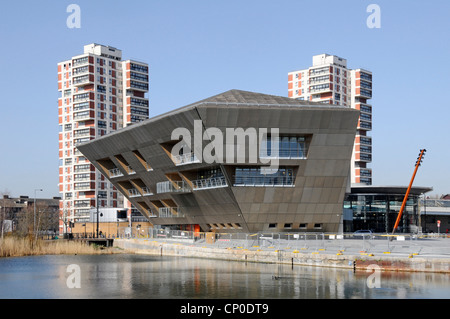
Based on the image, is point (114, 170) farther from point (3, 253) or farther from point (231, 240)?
point (231, 240)

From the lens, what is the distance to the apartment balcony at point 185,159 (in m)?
61.5

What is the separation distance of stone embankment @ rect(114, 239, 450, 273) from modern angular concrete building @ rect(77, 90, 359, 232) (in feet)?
19.5

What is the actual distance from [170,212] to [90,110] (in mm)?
74020

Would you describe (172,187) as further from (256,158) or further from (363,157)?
(363,157)

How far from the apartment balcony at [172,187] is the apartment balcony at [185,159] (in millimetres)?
2833

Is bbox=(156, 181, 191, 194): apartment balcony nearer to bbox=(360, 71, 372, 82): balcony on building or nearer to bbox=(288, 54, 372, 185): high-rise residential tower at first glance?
bbox=(288, 54, 372, 185): high-rise residential tower

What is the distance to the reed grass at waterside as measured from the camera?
203ft

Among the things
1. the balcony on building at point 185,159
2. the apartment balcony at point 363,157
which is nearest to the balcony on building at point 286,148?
the balcony on building at point 185,159

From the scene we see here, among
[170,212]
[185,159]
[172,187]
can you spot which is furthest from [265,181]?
[170,212]

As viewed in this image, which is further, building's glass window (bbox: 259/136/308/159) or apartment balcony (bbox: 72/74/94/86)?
apartment balcony (bbox: 72/74/94/86)

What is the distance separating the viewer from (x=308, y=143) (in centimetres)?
5831

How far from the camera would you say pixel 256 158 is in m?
57.7

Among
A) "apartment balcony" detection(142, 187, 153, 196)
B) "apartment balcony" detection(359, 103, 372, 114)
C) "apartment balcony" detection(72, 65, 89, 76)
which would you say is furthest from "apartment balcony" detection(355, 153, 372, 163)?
"apartment balcony" detection(142, 187, 153, 196)

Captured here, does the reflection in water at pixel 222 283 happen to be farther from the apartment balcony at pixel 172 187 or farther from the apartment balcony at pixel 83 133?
the apartment balcony at pixel 83 133
